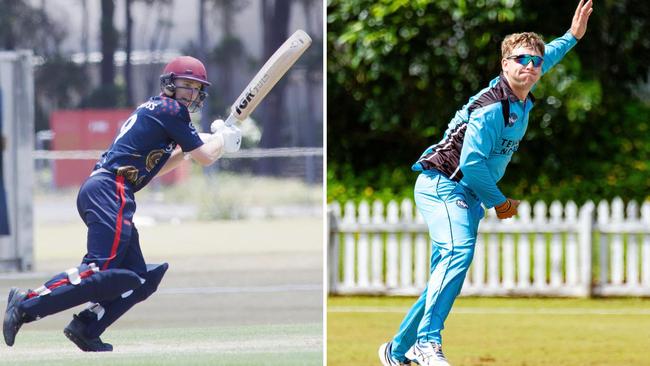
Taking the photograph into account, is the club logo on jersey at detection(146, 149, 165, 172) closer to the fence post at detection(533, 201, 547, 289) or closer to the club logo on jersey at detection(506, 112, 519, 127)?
the club logo on jersey at detection(506, 112, 519, 127)

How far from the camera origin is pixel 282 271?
1484 cm

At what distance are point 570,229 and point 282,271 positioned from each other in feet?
10.6

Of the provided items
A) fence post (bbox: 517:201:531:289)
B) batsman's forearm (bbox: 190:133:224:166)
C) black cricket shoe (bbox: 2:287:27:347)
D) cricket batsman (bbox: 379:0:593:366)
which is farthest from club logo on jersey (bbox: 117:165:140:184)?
fence post (bbox: 517:201:531:289)

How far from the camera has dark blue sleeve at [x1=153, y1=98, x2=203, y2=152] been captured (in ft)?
22.2

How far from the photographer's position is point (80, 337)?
689 cm

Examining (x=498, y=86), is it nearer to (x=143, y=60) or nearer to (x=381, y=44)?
(x=381, y=44)

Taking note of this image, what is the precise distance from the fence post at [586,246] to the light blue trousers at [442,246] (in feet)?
21.1

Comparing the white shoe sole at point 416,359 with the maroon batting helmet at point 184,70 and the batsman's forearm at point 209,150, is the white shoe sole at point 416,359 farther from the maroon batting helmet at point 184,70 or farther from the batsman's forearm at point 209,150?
the maroon batting helmet at point 184,70

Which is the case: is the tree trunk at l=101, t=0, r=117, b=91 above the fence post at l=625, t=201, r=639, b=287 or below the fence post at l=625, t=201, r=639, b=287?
above

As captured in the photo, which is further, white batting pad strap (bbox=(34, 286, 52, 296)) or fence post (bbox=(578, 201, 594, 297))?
fence post (bbox=(578, 201, 594, 297))

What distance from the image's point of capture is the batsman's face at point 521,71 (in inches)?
266

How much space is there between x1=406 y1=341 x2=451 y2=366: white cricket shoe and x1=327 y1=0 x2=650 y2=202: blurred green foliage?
8063mm

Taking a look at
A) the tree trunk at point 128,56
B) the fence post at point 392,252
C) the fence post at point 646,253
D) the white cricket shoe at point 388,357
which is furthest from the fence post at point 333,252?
the tree trunk at point 128,56

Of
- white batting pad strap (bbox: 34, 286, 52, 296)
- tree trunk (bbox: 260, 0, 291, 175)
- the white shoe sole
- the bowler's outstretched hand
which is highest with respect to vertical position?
tree trunk (bbox: 260, 0, 291, 175)
